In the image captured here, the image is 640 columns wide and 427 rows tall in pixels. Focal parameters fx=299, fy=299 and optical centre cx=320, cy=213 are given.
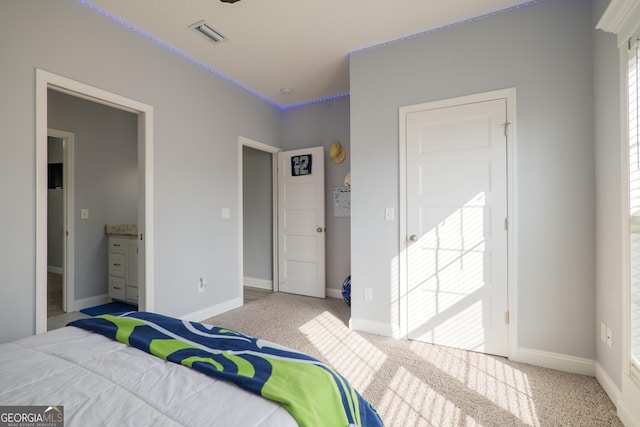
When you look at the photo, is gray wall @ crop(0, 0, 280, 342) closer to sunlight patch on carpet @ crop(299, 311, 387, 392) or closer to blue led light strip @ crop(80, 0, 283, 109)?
blue led light strip @ crop(80, 0, 283, 109)

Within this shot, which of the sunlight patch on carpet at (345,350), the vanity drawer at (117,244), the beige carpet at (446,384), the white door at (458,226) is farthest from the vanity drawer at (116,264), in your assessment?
the white door at (458,226)

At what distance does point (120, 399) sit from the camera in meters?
0.85

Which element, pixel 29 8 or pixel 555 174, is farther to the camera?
pixel 555 174

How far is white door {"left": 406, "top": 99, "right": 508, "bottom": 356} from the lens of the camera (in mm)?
2344

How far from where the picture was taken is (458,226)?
247cm

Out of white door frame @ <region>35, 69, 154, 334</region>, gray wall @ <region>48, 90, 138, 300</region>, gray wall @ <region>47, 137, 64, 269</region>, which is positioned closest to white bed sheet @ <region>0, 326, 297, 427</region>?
white door frame @ <region>35, 69, 154, 334</region>

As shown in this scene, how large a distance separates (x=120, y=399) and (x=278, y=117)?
404 cm

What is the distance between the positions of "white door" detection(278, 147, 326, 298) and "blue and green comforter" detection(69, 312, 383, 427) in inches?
109

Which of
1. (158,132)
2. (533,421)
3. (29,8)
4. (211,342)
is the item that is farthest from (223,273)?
(533,421)

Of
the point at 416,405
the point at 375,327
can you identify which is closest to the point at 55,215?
the point at 375,327

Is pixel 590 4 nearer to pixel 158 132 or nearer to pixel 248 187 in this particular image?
pixel 158 132

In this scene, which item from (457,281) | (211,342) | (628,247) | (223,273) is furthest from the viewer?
(223,273)

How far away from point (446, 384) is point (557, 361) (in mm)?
907

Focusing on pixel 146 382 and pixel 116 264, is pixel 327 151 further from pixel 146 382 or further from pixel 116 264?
pixel 146 382
